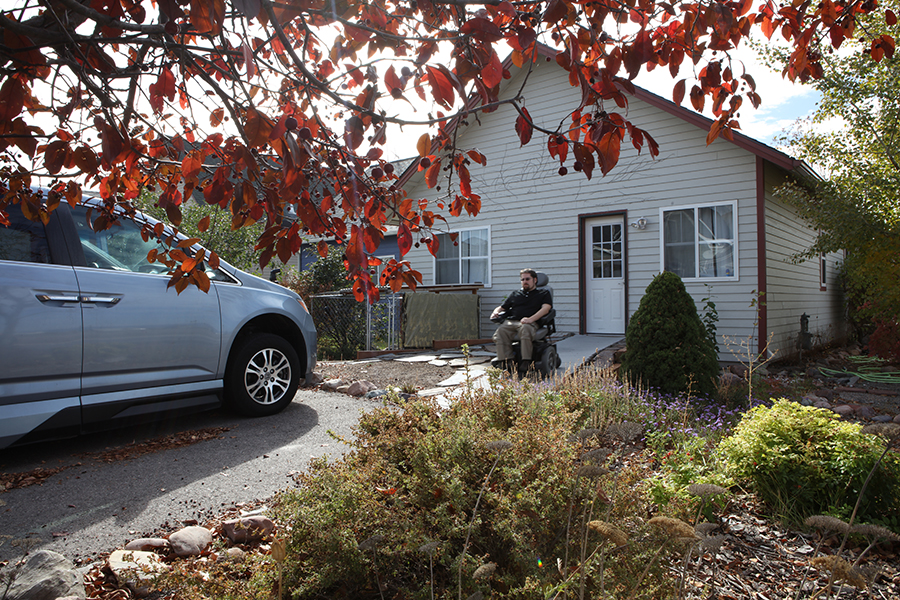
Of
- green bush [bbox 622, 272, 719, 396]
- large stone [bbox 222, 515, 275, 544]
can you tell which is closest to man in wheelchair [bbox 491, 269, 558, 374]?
green bush [bbox 622, 272, 719, 396]

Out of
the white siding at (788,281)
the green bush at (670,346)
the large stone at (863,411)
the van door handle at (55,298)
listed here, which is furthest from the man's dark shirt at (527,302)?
the van door handle at (55,298)

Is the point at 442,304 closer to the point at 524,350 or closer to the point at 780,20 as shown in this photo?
the point at 524,350

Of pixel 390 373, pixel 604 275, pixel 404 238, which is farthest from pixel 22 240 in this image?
pixel 604 275

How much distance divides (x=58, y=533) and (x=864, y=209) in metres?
10.3

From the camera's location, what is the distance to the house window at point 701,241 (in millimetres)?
8602

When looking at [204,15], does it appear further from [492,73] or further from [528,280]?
[528,280]

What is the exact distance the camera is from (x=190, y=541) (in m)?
2.31

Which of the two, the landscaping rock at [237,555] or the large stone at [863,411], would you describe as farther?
the large stone at [863,411]

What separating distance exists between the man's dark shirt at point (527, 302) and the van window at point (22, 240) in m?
5.08

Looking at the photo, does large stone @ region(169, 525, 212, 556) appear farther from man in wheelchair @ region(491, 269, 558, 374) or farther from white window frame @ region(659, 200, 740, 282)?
white window frame @ region(659, 200, 740, 282)

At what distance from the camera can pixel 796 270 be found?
10.3 m

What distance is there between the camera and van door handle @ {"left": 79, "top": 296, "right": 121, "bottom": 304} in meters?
3.58

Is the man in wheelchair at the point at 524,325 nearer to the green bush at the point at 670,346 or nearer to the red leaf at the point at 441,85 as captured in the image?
the green bush at the point at 670,346

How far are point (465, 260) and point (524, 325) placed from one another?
5.11 meters
